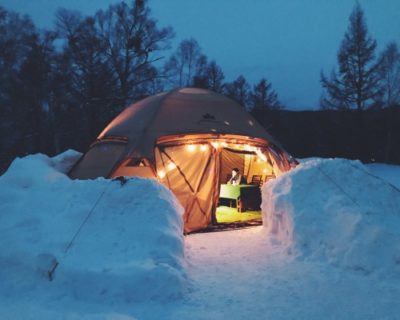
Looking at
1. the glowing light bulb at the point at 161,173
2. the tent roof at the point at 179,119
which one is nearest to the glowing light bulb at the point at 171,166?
the glowing light bulb at the point at 161,173

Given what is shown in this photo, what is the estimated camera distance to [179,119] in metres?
7.90

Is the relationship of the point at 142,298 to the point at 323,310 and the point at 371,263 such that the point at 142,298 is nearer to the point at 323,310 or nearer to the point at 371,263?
the point at 323,310

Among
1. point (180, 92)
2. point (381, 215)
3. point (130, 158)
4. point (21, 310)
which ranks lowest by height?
point (21, 310)

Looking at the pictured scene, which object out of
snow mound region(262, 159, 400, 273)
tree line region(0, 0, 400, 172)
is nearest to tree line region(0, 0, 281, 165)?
tree line region(0, 0, 400, 172)

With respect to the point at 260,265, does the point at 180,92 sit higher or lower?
higher

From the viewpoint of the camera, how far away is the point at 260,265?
5.08 meters

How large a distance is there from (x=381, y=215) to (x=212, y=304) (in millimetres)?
3121

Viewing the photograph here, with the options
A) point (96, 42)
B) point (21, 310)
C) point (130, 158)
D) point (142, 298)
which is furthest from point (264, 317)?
point (96, 42)

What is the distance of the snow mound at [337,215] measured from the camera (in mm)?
4664

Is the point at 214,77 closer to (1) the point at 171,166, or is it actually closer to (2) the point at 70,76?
(2) the point at 70,76

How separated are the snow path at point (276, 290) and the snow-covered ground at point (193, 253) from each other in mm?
15

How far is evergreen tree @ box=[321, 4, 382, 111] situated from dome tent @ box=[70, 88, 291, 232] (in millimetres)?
16045

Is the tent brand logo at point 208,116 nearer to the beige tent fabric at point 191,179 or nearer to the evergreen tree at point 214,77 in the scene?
the beige tent fabric at point 191,179

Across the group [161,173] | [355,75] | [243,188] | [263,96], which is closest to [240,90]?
[263,96]
